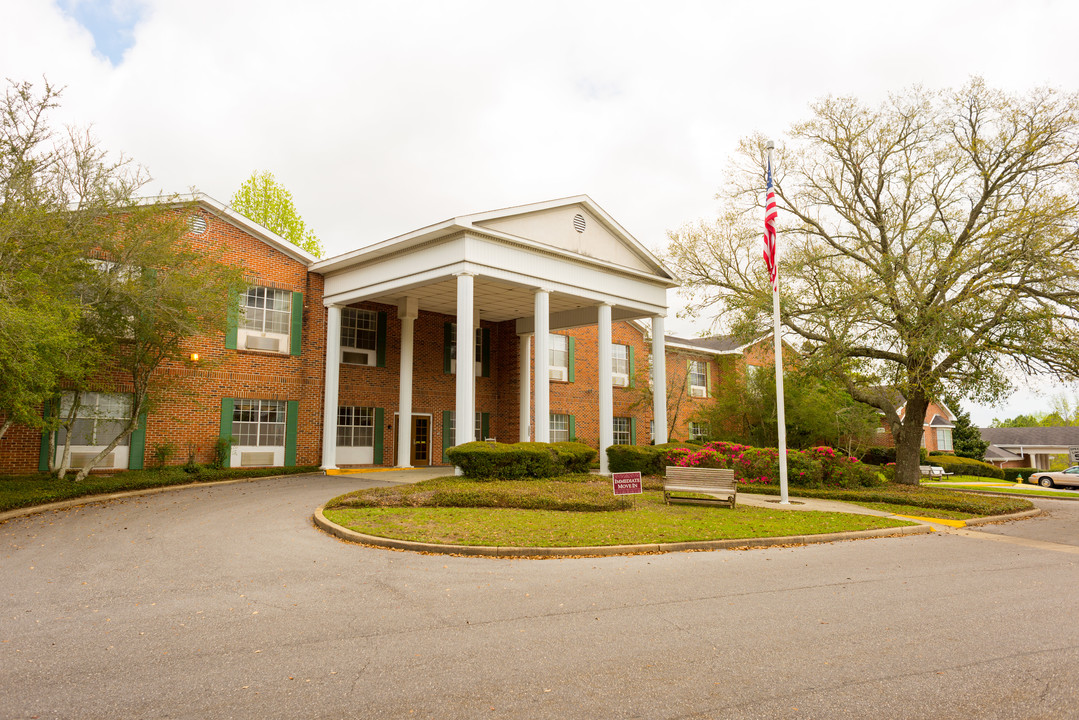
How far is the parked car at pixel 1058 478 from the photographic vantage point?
36.0 metres

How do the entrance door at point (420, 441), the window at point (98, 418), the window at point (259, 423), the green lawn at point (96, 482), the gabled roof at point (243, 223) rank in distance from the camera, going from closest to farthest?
the green lawn at point (96, 482), the window at point (98, 418), the gabled roof at point (243, 223), the window at point (259, 423), the entrance door at point (420, 441)

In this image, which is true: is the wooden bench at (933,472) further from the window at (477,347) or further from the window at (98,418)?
the window at (98,418)

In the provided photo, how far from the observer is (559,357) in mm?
29688

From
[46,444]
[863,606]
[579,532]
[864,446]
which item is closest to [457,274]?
[579,532]

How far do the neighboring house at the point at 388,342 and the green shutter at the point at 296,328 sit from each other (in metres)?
0.04

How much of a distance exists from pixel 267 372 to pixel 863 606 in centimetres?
1917

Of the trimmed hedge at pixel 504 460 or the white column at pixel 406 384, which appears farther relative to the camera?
the white column at pixel 406 384

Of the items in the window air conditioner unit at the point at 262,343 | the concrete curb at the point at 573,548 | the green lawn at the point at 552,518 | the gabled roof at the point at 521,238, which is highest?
the gabled roof at the point at 521,238

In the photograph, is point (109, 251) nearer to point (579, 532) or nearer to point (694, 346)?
point (579, 532)

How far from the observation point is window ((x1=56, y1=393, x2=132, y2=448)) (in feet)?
58.3

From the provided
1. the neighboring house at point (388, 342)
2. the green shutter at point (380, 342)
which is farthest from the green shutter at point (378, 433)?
the green shutter at point (380, 342)

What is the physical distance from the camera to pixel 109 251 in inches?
606

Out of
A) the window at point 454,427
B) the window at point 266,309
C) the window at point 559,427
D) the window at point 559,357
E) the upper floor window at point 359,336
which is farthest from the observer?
the window at point 559,357

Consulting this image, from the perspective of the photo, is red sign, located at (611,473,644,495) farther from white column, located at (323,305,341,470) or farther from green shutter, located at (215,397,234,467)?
green shutter, located at (215,397,234,467)
